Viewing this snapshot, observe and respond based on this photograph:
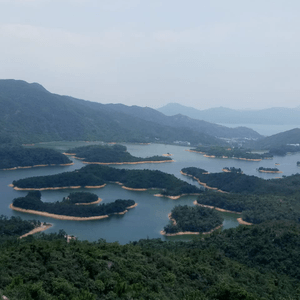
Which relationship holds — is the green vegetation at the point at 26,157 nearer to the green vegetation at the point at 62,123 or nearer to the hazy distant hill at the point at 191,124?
the green vegetation at the point at 62,123

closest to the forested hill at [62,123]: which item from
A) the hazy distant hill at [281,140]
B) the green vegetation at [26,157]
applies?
the hazy distant hill at [281,140]

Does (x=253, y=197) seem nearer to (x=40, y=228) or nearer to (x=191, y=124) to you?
(x=40, y=228)

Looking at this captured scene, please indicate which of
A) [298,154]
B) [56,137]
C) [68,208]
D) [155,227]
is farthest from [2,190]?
[298,154]

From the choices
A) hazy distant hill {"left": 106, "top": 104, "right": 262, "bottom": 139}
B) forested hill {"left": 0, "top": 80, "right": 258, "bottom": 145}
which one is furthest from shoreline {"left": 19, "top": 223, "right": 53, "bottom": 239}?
hazy distant hill {"left": 106, "top": 104, "right": 262, "bottom": 139}

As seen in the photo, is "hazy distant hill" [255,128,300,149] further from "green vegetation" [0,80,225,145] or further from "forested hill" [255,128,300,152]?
"green vegetation" [0,80,225,145]

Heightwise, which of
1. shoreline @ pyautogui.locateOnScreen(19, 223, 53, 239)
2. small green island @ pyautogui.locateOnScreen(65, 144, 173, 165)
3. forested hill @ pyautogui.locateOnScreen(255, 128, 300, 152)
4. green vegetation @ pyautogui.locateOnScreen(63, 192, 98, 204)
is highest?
forested hill @ pyautogui.locateOnScreen(255, 128, 300, 152)

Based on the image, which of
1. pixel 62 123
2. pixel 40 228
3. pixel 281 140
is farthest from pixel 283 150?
pixel 40 228
